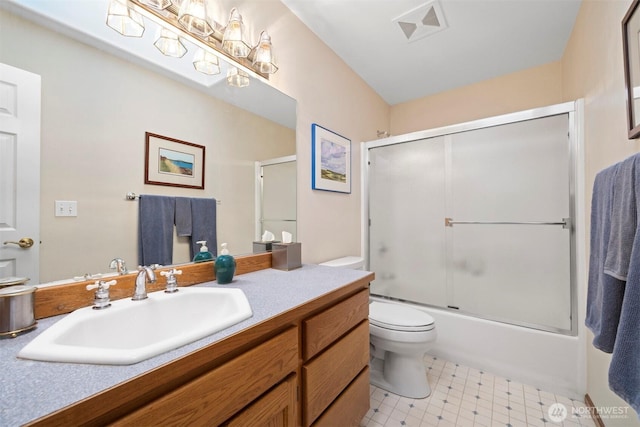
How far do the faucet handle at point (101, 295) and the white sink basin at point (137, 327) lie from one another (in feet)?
0.06

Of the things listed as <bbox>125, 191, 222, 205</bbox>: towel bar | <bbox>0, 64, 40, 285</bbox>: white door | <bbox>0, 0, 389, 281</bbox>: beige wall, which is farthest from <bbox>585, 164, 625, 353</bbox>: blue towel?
<bbox>0, 64, 40, 285</bbox>: white door

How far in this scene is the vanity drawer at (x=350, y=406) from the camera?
993 mm

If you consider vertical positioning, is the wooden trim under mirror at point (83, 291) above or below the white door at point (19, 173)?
below

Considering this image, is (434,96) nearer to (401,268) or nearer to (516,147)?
(516,147)

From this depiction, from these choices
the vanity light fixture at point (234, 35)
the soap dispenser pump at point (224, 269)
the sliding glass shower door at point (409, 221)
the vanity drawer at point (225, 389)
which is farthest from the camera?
the sliding glass shower door at point (409, 221)

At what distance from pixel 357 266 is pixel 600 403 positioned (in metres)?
1.42

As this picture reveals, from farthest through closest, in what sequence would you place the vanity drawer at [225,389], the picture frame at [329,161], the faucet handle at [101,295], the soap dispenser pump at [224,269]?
the picture frame at [329,161] < the soap dispenser pump at [224,269] < the faucet handle at [101,295] < the vanity drawer at [225,389]

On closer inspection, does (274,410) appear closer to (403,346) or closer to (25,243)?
(25,243)

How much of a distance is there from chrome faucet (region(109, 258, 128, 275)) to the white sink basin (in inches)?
4.3

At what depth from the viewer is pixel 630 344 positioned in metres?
0.72

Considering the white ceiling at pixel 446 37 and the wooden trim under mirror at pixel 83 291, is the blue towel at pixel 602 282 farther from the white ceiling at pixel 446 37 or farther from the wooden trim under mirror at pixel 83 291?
the wooden trim under mirror at pixel 83 291

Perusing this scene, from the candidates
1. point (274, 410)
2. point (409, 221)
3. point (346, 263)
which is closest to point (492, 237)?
point (409, 221)

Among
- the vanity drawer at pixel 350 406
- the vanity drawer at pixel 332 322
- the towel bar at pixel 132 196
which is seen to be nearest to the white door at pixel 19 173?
the towel bar at pixel 132 196

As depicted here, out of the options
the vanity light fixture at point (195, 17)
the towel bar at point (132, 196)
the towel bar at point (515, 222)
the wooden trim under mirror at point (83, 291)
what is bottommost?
the wooden trim under mirror at point (83, 291)
